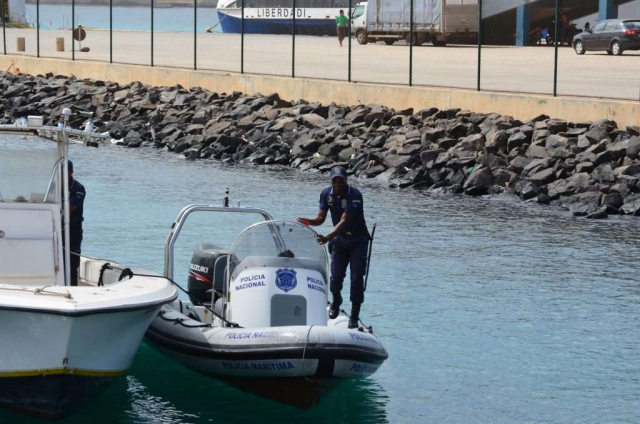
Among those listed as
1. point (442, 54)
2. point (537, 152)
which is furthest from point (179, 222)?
point (442, 54)

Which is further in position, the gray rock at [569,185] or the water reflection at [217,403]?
the gray rock at [569,185]

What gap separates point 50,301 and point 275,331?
197 centimetres

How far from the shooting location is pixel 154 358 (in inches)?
508

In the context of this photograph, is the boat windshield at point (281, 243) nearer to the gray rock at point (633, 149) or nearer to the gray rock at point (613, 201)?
the gray rock at point (613, 201)

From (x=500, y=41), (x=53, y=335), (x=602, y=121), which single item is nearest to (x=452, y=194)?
(x=602, y=121)

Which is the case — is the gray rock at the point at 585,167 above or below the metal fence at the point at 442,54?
below

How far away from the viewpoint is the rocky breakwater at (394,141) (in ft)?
78.1

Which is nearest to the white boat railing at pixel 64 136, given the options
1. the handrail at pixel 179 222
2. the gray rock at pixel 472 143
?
the handrail at pixel 179 222

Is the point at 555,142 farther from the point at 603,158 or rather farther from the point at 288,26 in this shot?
the point at 288,26

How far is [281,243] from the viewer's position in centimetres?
1160

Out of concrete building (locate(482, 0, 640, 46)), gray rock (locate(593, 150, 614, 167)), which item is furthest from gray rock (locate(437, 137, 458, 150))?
concrete building (locate(482, 0, 640, 46))

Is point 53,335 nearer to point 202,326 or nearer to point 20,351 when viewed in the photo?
point 20,351

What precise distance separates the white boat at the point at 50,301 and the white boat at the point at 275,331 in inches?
22.9

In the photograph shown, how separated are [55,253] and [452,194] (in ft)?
45.3
